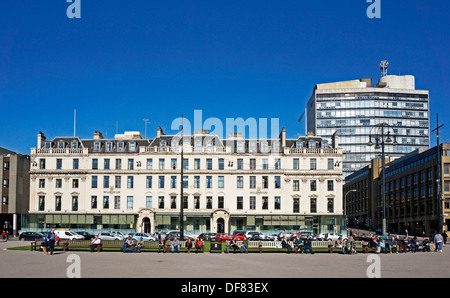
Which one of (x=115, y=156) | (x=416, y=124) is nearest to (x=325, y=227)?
(x=115, y=156)

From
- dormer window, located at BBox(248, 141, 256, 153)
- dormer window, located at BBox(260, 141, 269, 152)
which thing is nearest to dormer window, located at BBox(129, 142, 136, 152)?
dormer window, located at BBox(248, 141, 256, 153)

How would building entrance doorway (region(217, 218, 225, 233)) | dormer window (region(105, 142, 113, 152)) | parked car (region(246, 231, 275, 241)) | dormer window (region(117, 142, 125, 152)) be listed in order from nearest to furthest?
parked car (region(246, 231, 275, 241)), building entrance doorway (region(217, 218, 225, 233)), dormer window (region(117, 142, 125, 152)), dormer window (region(105, 142, 113, 152))

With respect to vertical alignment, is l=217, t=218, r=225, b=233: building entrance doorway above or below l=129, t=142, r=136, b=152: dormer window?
below

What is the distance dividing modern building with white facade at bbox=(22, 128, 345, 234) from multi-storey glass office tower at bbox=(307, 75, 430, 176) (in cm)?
7959

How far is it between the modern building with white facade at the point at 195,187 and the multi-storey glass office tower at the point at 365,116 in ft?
261

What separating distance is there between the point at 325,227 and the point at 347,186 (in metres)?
72.2

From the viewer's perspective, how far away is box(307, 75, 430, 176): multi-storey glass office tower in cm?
15275

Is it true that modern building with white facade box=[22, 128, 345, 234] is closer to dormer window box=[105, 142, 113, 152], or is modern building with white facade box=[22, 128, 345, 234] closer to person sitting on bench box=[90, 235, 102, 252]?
dormer window box=[105, 142, 113, 152]

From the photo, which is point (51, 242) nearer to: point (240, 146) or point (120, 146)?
point (120, 146)

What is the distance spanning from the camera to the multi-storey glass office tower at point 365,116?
153m

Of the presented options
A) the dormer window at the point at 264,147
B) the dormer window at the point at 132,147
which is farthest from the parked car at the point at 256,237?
the dormer window at the point at 132,147

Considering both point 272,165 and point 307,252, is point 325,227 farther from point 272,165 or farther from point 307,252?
point 307,252

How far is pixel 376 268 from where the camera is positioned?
25.2 meters

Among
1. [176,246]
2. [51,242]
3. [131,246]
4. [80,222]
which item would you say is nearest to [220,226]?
[80,222]
